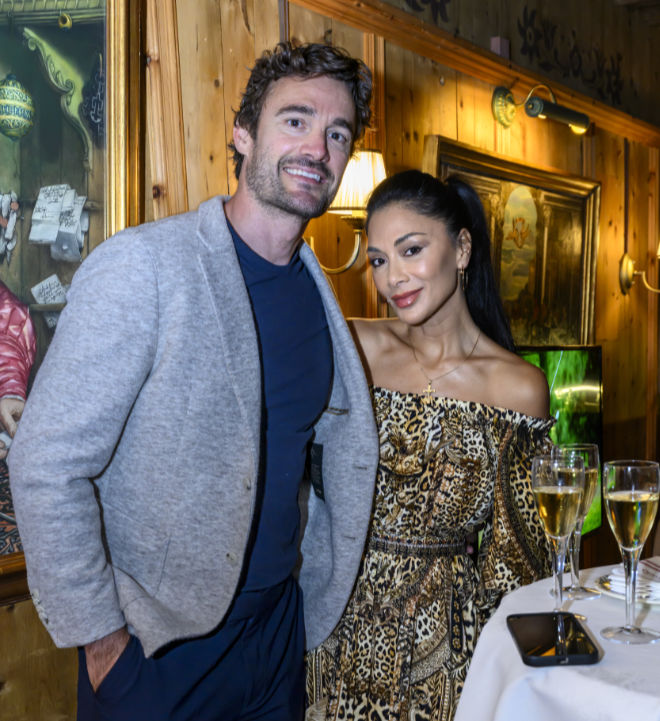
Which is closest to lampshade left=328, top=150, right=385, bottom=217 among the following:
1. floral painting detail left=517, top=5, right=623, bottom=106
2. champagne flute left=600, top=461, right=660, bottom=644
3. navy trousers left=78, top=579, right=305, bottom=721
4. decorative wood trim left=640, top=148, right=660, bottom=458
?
navy trousers left=78, top=579, right=305, bottom=721

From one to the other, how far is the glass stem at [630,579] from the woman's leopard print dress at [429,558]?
569mm

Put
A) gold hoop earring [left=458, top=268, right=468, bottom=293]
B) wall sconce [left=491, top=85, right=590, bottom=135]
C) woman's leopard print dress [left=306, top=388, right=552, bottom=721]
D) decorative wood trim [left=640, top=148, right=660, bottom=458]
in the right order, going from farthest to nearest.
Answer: decorative wood trim [left=640, top=148, right=660, bottom=458] → wall sconce [left=491, top=85, right=590, bottom=135] → gold hoop earring [left=458, top=268, right=468, bottom=293] → woman's leopard print dress [left=306, top=388, right=552, bottom=721]

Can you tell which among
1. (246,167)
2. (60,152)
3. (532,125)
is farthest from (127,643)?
(532,125)

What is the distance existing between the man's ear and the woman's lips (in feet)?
1.78

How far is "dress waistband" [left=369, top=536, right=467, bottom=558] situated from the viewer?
6.14 ft

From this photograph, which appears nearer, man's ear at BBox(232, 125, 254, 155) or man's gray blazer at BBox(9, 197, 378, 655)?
man's gray blazer at BBox(9, 197, 378, 655)

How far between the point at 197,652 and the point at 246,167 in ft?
3.12

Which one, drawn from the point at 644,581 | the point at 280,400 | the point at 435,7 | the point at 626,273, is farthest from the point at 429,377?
the point at 626,273

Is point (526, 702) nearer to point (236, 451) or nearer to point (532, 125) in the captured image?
point (236, 451)

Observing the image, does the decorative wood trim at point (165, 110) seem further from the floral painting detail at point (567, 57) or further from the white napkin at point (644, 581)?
the floral painting detail at point (567, 57)

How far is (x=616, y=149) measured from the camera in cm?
527

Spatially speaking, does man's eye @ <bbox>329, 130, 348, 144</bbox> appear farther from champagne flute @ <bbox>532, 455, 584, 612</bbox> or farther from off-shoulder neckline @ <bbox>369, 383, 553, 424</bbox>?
champagne flute @ <bbox>532, 455, 584, 612</bbox>

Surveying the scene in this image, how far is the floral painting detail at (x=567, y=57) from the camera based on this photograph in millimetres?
4409

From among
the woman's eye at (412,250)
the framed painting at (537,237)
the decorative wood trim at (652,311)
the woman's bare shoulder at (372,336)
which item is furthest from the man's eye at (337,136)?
the decorative wood trim at (652,311)
